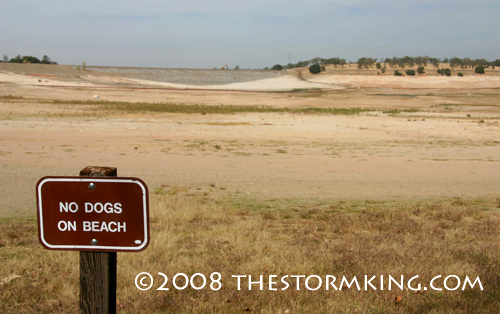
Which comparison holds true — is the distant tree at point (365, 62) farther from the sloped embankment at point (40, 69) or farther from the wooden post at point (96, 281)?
the wooden post at point (96, 281)

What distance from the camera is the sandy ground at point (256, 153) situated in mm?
12656

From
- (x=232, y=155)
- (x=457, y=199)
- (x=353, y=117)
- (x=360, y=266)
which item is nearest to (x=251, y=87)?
(x=353, y=117)

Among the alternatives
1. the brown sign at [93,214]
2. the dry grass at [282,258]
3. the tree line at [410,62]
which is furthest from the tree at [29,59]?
the brown sign at [93,214]

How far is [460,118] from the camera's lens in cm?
3706

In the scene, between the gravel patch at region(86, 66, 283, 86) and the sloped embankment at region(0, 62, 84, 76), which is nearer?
the sloped embankment at region(0, 62, 84, 76)

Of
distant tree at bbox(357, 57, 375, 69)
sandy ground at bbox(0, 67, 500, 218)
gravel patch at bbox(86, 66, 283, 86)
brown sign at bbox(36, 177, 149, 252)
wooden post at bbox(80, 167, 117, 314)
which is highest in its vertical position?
distant tree at bbox(357, 57, 375, 69)

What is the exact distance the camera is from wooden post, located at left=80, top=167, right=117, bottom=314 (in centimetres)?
264

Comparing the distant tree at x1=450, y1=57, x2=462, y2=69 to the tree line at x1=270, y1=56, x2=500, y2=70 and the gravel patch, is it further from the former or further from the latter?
the gravel patch

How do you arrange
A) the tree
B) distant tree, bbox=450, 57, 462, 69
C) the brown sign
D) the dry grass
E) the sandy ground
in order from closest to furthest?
the brown sign → the dry grass → the sandy ground → the tree → distant tree, bbox=450, 57, 462, 69

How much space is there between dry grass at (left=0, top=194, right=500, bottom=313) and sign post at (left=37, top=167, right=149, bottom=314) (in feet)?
5.92

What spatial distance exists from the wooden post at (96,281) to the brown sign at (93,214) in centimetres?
11

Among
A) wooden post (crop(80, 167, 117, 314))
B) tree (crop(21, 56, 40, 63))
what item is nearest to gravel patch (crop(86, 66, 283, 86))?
tree (crop(21, 56, 40, 63))

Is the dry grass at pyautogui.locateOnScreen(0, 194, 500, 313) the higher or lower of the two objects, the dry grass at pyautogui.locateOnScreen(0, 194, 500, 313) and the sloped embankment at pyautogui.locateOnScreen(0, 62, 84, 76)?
the lower

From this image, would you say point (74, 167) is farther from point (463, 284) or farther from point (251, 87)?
point (251, 87)
